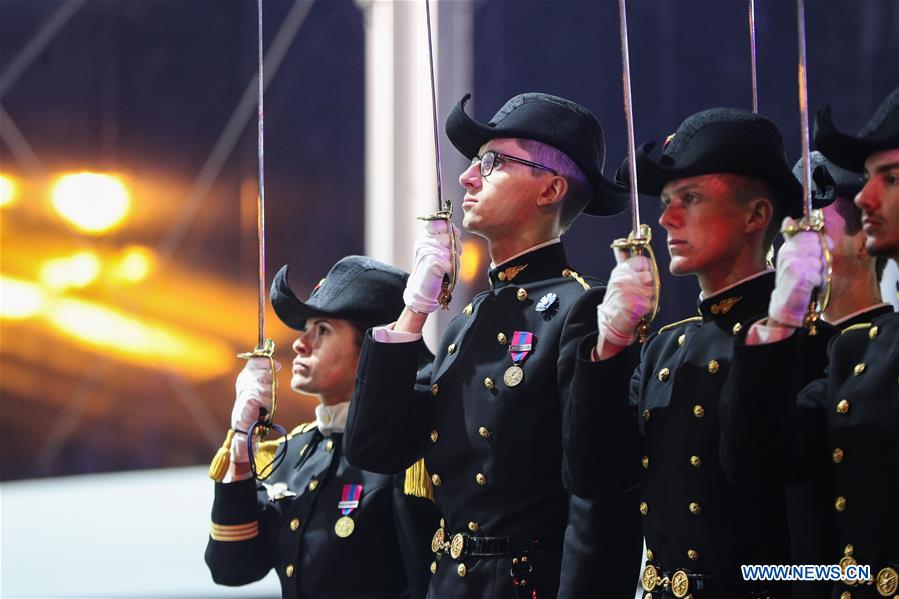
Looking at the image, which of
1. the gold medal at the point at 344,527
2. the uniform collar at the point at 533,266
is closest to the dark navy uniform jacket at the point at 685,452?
the uniform collar at the point at 533,266

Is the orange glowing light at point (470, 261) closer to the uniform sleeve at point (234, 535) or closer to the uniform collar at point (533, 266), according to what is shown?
the uniform sleeve at point (234, 535)

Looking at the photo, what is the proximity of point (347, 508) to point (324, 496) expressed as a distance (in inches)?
3.2

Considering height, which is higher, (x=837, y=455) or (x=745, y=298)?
(x=745, y=298)

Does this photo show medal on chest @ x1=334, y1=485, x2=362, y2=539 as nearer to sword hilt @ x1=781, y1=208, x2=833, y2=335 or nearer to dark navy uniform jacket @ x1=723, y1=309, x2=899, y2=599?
dark navy uniform jacket @ x1=723, y1=309, x2=899, y2=599

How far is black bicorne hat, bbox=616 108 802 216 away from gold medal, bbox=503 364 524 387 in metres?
0.40

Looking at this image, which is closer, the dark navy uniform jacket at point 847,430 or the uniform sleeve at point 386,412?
the dark navy uniform jacket at point 847,430

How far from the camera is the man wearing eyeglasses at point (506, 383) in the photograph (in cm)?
218

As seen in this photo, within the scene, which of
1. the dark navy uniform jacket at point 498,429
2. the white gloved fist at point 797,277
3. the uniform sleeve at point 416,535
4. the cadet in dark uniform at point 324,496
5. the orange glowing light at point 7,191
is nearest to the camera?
the white gloved fist at point 797,277

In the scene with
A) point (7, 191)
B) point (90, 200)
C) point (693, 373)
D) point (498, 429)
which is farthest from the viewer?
point (90, 200)

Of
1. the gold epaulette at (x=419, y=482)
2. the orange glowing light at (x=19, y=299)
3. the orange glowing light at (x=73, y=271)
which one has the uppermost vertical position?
the orange glowing light at (x=73, y=271)

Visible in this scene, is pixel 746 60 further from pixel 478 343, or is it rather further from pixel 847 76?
pixel 478 343

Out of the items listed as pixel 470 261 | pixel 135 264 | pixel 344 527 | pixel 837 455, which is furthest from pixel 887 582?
pixel 135 264

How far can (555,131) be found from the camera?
2387 mm

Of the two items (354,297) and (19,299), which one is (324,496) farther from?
(19,299)
